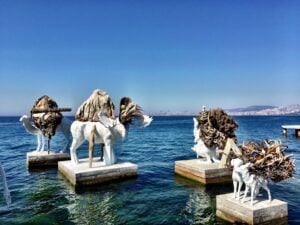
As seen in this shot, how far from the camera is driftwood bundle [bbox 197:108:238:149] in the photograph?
17.4 m

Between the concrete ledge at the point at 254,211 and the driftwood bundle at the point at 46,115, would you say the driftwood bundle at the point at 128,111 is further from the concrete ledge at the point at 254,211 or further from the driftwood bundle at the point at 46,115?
the concrete ledge at the point at 254,211

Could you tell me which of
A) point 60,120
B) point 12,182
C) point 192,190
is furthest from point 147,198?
point 60,120

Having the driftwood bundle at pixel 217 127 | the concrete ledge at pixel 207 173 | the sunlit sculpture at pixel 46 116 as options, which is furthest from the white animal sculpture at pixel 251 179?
the sunlit sculpture at pixel 46 116

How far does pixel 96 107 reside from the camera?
17672 millimetres

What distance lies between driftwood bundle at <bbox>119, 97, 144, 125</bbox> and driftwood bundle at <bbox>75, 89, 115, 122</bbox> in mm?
459

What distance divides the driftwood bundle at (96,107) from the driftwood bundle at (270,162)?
27.3 feet

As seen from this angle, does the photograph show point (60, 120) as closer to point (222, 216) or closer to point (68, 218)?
point (68, 218)

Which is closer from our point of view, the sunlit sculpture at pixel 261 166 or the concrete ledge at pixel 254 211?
the concrete ledge at pixel 254 211

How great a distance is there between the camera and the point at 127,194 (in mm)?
15328

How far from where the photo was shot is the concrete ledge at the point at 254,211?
10.4 meters

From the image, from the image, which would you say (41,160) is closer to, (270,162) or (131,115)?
(131,115)

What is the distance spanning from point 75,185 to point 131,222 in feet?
A: 16.2

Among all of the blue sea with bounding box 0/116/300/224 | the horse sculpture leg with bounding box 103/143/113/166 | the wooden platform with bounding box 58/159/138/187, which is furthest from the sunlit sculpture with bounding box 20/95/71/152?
the horse sculpture leg with bounding box 103/143/113/166

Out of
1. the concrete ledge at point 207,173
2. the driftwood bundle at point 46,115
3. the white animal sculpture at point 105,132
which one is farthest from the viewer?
the driftwood bundle at point 46,115
